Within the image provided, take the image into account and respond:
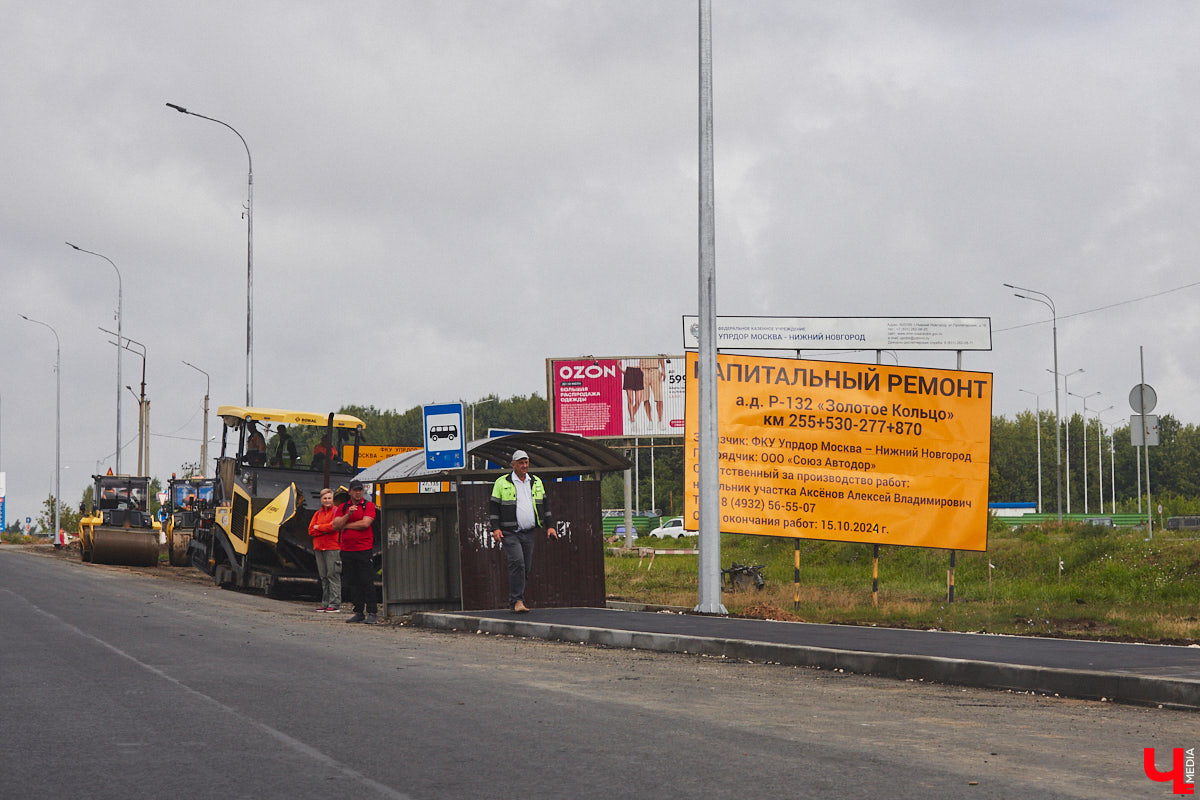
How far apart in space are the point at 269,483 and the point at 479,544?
27.4ft

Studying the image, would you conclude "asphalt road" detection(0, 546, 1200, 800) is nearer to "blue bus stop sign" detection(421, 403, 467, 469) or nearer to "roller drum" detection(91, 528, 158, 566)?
"blue bus stop sign" detection(421, 403, 467, 469)

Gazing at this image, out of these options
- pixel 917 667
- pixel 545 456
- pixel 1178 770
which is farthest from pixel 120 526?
pixel 1178 770

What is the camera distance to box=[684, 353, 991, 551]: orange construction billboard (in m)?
16.8

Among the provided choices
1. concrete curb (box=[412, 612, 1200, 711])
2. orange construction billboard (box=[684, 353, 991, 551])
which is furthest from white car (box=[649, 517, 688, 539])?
concrete curb (box=[412, 612, 1200, 711])

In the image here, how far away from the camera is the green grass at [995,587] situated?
1371cm

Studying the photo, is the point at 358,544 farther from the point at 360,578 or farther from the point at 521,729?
the point at 521,729

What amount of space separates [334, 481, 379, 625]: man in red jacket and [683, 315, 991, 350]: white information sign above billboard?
37.8 ft

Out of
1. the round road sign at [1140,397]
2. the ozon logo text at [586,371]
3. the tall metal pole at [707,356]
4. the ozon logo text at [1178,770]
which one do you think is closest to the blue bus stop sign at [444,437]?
the tall metal pole at [707,356]

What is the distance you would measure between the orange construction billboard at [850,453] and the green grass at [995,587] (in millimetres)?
1092

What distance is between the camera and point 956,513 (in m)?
16.9

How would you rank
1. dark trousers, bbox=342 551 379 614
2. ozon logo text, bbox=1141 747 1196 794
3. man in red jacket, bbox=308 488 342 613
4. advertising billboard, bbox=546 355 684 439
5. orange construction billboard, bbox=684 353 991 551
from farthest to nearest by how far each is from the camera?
advertising billboard, bbox=546 355 684 439, man in red jacket, bbox=308 488 342 613, orange construction billboard, bbox=684 353 991 551, dark trousers, bbox=342 551 379 614, ozon logo text, bbox=1141 747 1196 794

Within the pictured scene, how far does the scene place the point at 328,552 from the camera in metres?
18.8

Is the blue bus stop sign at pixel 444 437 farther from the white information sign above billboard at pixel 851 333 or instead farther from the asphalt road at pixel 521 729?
the white information sign above billboard at pixel 851 333

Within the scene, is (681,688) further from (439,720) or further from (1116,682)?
(1116,682)
